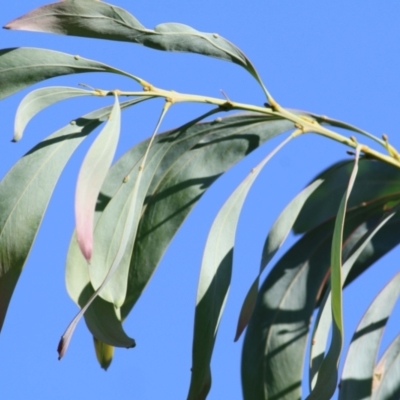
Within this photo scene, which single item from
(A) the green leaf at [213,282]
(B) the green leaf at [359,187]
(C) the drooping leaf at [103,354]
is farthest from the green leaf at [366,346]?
(C) the drooping leaf at [103,354]

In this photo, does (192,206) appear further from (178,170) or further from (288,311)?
(288,311)

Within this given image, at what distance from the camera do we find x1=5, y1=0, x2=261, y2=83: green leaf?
114 cm

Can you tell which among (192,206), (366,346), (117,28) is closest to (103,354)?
(192,206)

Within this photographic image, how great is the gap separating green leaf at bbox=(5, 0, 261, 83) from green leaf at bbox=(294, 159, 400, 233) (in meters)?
0.29

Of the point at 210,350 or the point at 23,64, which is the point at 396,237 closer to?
the point at 210,350

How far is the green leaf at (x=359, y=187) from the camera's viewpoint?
1.49 m

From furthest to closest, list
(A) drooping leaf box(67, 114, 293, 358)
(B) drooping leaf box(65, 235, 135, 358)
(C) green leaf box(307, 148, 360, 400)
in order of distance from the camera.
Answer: (A) drooping leaf box(67, 114, 293, 358), (B) drooping leaf box(65, 235, 135, 358), (C) green leaf box(307, 148, 360, 400)

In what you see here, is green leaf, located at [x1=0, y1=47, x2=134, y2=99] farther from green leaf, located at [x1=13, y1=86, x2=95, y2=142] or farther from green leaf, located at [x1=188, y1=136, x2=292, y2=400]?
green leaf, located at [x1=188, y1=136, x2=292, y2=400]

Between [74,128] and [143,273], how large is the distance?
0.24 metres

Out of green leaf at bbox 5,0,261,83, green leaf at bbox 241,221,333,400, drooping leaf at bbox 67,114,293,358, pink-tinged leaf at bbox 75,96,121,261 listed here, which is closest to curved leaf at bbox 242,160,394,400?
green leaf at bbox 241,221,333,400

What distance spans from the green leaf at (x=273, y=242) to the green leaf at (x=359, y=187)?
0.36ft

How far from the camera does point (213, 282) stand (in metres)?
1.29

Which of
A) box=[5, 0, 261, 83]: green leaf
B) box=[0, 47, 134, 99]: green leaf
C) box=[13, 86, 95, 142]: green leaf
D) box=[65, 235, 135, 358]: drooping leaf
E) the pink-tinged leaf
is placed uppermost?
box=[5, 0, 261, 83]: green leaf

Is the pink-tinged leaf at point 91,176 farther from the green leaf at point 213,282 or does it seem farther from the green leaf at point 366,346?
the green leaf at point 366,346
